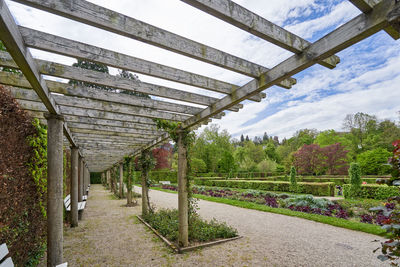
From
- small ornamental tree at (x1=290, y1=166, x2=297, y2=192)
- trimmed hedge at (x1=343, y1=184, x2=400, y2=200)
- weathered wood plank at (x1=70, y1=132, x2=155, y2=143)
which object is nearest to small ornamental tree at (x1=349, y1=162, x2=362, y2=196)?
trimmed hedge at (x1=343, y1=184, x2=400, y2=200)

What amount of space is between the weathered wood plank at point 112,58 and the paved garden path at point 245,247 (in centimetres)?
296

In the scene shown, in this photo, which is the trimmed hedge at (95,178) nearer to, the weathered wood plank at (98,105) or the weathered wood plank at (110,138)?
the weathered wood plank at (110,138)

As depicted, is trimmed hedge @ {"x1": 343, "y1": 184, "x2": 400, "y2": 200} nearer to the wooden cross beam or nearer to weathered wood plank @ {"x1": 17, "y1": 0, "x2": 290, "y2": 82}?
the wooden cross beam

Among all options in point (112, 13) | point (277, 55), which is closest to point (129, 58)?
point (112, 13)

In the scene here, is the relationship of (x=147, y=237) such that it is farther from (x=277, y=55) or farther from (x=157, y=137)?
(x=277, y=55)

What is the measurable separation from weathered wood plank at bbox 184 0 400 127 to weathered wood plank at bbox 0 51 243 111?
880 mm

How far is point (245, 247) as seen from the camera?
437cm

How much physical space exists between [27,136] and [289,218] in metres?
7.14

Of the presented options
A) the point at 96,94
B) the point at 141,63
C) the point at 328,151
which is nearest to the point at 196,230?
the point at 96,94

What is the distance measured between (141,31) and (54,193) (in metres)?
2.96

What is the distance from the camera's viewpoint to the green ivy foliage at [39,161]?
3631 mm

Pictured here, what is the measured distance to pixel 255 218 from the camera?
6.98 meters

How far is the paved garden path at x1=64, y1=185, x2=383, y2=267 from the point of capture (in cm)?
374

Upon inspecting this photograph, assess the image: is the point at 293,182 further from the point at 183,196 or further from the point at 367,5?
the point at 367,5
